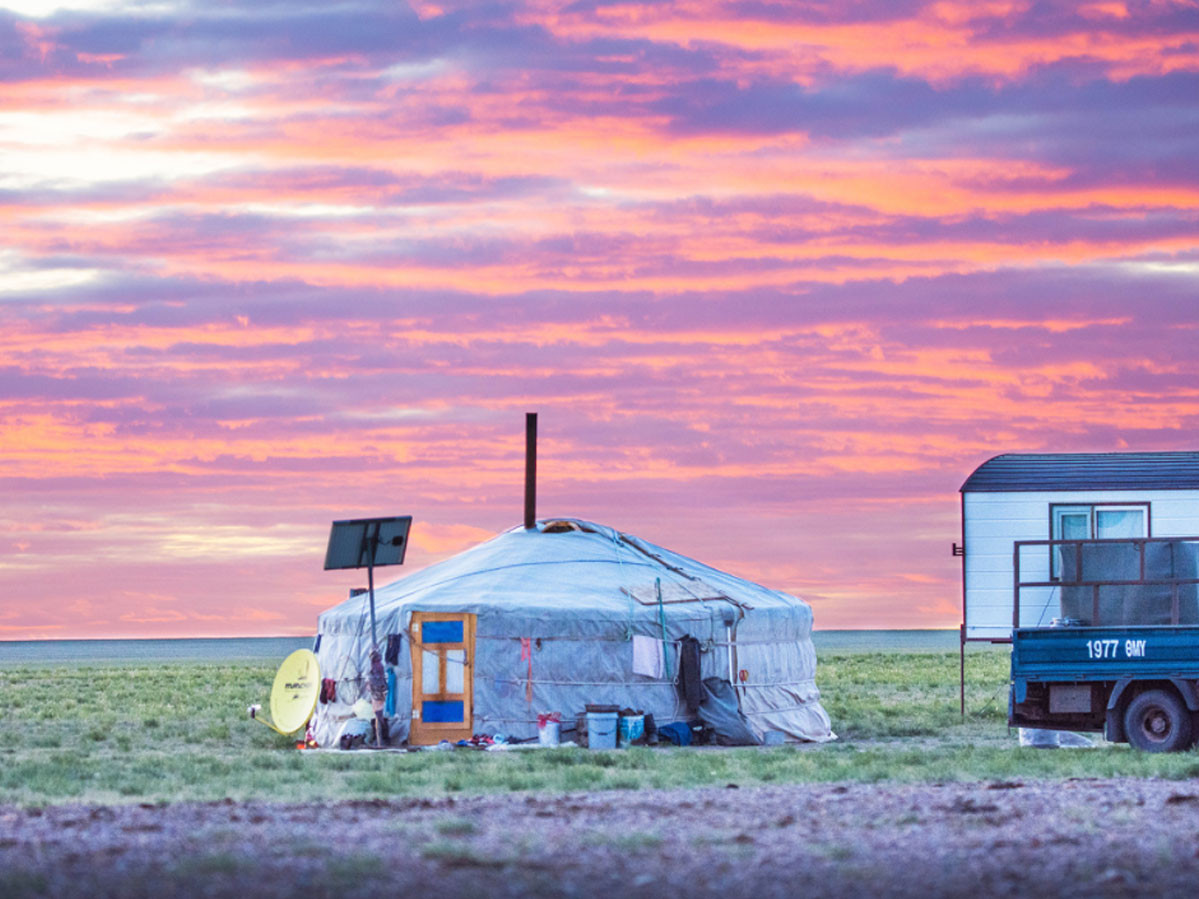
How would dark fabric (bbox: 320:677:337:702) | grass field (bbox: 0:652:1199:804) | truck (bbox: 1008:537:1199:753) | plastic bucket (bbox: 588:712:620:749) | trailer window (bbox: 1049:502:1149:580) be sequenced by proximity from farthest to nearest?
dark fabric (bbox: 320:677:337:702) < trailer window (bbox: 1049:502:1149:580) < plastic bucket (bbox: 588:712:620:749) < truck (bbox: 1008:537:1199:753) < grass field (bbox: 0:652:1199:804)

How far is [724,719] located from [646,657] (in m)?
1.35

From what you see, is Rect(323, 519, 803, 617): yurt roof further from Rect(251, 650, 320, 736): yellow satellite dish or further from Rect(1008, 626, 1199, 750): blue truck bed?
Rect(1008, 626, 1199, 750): blue truck bed

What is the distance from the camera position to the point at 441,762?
19719 mm

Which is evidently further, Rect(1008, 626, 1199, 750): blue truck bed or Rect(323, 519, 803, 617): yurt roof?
Rect(323, 519, 803, 617): yurt roof

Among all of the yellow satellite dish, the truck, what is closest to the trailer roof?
the truck

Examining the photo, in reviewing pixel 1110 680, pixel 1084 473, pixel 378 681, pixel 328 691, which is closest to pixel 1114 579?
pixel 1084 473

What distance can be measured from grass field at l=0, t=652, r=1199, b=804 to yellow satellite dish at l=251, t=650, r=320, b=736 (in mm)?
382

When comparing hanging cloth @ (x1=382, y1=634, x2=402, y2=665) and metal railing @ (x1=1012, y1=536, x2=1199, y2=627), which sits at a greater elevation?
metal railing @ (x1=1012, y1=536, x2=1199, y2=627)

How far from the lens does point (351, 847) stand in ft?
38.8

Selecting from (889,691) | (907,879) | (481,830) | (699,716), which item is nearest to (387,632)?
(699,716)

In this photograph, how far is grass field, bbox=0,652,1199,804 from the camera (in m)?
16.9

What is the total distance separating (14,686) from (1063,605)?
2987cm

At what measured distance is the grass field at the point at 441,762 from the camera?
55.3 feet

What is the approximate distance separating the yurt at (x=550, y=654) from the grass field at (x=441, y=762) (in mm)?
1340
